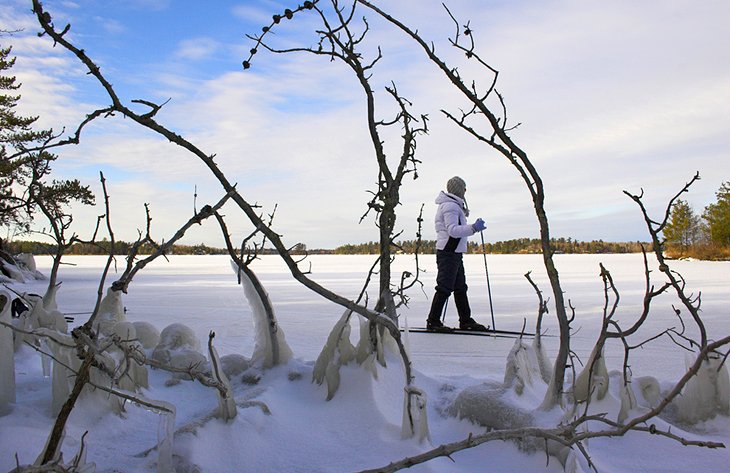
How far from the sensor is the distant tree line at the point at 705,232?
1062 inches

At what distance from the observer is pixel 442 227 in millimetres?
5777

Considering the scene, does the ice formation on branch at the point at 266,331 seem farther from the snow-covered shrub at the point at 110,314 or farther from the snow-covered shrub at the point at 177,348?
the snow-covered shrub at the point at 110,314

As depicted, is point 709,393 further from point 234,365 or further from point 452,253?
point 452,253

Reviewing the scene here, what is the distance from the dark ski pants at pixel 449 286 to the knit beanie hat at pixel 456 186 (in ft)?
2.31

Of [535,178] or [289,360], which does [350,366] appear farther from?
[535,178]

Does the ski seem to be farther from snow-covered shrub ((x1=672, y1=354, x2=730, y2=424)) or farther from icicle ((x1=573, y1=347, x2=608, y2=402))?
icicle ((x1=573, y1=347, x2=608, y2=402))

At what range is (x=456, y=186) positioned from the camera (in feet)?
19.6

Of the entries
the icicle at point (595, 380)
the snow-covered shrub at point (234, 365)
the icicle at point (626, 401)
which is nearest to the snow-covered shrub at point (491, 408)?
the icicle at point (595, 380)

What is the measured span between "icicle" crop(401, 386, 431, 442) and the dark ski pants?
12.0ft

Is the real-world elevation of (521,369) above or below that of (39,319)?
below

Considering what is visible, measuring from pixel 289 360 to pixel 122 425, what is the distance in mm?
723

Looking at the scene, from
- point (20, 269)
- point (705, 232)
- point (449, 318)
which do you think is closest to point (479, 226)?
point (449, 318)

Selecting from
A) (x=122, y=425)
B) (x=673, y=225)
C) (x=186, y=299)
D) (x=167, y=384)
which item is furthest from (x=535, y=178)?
(x=673, y=225)

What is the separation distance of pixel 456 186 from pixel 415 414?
4.46m
